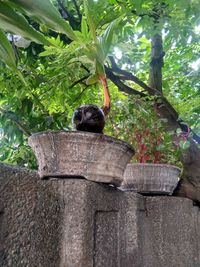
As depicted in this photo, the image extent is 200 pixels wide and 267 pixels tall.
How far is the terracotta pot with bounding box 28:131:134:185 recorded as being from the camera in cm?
106

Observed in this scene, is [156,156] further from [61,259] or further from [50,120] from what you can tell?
[61,259]

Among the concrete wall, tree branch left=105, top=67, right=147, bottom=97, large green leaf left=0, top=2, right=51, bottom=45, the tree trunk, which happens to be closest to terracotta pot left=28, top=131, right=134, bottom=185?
the concrete wall

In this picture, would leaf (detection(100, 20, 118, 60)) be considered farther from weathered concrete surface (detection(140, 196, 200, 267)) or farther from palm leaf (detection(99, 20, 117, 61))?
weathered concrete surface (detection(140, 196, 200, 267))

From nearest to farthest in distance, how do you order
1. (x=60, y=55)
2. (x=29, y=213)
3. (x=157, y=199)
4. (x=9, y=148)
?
1. (x=29, y=213)
2. (x=60, y=55)
3. (x=157, y=199)
4. (x=9, y=148)

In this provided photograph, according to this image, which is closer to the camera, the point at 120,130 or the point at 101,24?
the point at 101,24

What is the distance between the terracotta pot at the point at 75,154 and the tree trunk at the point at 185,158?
1.03 meters

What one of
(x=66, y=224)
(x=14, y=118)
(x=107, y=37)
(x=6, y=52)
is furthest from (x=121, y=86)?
(x=6, y=52)

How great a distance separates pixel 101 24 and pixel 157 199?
94cm

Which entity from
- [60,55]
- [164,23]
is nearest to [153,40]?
[164,23]

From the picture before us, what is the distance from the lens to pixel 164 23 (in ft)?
6.87

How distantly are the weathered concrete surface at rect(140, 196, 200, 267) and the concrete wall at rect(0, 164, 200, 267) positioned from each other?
0.11 meters

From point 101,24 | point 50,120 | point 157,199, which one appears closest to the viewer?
point 101,24

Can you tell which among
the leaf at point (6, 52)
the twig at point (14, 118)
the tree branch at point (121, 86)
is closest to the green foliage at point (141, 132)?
the tree branch at point (121, 86)

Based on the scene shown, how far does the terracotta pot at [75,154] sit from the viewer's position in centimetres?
106
